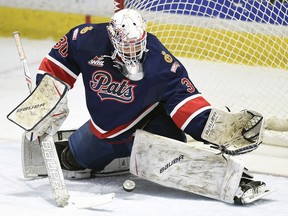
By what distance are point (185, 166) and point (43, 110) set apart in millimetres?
513

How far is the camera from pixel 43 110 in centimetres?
291

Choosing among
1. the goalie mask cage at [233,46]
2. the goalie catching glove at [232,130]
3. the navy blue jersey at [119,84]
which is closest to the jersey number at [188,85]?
the navy blue jersey at [119,84]

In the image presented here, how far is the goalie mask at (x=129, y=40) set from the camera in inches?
117

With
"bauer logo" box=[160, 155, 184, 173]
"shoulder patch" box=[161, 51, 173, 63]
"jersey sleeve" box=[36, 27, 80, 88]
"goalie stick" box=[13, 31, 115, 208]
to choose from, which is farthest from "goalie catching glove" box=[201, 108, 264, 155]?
"jersey sleeve" box=[36, 27, 80, 88]

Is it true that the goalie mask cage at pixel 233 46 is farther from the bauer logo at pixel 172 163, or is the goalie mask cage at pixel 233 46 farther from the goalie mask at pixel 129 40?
the bauer logo at pixel 172 163

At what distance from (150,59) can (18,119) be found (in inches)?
19.1

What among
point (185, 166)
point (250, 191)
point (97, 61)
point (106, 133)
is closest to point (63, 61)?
point (97, 61)

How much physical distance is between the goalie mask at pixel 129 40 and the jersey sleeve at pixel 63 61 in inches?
7.1

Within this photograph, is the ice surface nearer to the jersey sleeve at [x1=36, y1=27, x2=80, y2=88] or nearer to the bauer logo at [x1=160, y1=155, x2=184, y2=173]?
the bauer logo at [x1=160, y1=155, x2=184, y2=173]

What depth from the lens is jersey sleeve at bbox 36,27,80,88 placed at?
317cm

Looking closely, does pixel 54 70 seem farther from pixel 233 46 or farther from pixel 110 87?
pixel 233 46

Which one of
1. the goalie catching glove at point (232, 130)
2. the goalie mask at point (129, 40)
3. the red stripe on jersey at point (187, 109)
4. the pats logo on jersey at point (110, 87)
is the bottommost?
the goalie catching glove at point (232, 130)

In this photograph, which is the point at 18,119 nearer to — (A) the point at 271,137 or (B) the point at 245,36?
(A) the point at 271,137

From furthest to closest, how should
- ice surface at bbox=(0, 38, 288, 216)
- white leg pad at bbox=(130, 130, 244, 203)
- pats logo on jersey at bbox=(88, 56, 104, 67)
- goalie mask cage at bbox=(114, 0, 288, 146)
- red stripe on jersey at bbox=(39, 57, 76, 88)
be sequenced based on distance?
goalie mask cage at bbox=(114, 0, 288, 146) < red stripe on jersey at bbox=(39, 57, 76, 88) < pats logo on jersey at bbox=(88, 56, 104, 67) < white leg pad at bbox=(130, 130, 244, 203) < ice surface at bbox=(0, 38, 288, 216)
